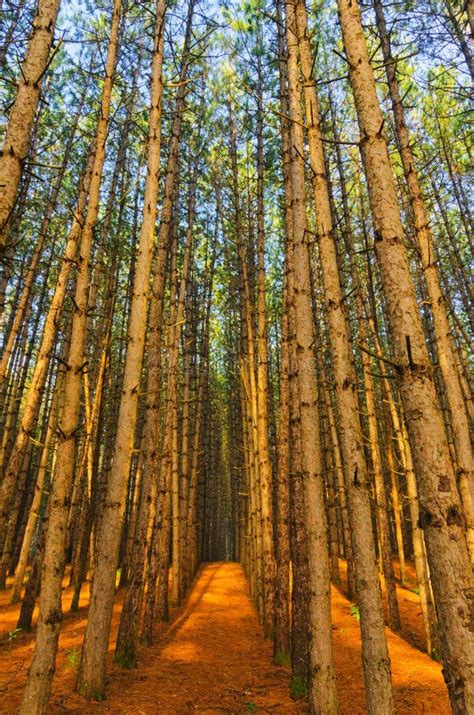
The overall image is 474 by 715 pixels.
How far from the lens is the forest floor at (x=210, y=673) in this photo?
4496mm

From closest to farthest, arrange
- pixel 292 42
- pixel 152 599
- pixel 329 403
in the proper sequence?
pixel 292 42, pixel 152 599, pixel 329 403

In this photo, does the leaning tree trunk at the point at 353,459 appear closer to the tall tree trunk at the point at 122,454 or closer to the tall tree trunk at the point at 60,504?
the tall tree trunk at the point at 122,454

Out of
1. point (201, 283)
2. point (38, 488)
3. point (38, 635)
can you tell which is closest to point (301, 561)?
point (38, 635)

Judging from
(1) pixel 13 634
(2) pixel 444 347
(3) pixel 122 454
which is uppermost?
(2) pixel 444 347

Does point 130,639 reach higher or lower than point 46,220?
lower

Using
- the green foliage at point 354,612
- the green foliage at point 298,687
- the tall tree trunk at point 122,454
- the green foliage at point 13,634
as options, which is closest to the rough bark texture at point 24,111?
the tall tree trunk at point 122,454

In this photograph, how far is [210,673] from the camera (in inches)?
225

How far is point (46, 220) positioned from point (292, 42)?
621 cm

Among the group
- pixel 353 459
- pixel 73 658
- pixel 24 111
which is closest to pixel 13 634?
pixel 73 658

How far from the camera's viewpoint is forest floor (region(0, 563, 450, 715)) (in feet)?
14.8

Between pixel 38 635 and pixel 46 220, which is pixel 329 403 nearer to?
A: pixel 46 220

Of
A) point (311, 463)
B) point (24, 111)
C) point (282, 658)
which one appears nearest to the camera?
point (24, 111)

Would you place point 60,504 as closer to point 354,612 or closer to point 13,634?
point 13,634

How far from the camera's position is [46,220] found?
9297 mm
